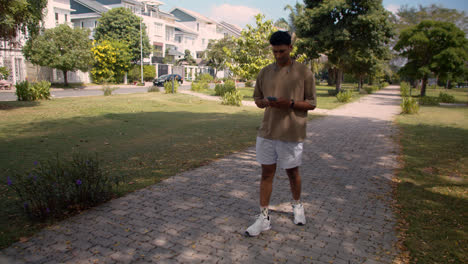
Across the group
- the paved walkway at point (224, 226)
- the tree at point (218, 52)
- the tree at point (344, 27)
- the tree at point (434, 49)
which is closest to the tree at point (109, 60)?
the tree at point (218, 52)

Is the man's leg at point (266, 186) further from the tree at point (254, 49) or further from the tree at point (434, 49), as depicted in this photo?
the tree at point (434, 49)

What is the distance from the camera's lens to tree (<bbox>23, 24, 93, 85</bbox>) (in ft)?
92.8

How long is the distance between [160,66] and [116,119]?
132 ft

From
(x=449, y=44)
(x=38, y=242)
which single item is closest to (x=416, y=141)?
(x=38, y=242)

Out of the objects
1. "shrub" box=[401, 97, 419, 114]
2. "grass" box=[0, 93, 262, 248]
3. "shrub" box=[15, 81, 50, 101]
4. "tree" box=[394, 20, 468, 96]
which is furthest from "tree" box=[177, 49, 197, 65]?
"shrub" box=[401, 97, 419, 114]

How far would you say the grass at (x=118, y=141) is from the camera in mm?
5230

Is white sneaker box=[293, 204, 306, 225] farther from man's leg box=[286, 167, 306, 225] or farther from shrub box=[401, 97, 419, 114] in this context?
shrub box=[401, 97, 419, 114]

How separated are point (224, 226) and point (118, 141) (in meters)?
5.57

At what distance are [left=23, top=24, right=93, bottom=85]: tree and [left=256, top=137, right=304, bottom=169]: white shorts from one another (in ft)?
97.9

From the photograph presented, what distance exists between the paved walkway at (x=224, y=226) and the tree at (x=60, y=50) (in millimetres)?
27904

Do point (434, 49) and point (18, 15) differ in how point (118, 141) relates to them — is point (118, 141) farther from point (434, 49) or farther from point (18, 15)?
point (434, 49)

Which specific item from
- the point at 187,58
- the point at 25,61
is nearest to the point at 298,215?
the point at 25,61

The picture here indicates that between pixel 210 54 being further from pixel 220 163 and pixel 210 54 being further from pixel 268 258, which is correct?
pixel 268 258

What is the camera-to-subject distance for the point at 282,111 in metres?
3.41
